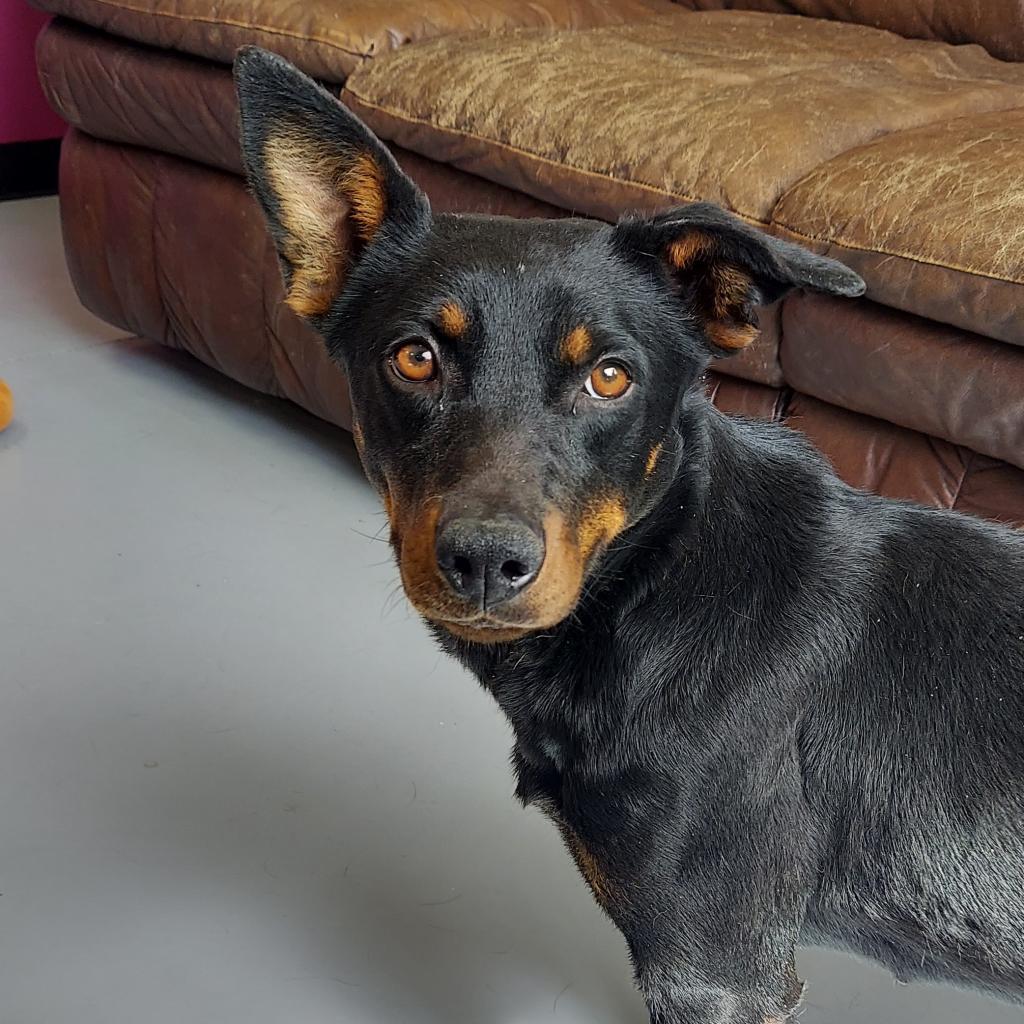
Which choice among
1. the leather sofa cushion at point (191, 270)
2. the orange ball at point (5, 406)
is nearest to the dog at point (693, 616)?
the leather sofa cushion at point (191, 270)

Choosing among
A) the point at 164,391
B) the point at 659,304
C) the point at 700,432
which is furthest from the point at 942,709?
the point at 164,391

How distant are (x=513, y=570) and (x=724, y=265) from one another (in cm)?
49

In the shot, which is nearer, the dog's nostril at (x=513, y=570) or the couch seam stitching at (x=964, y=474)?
the dog's nostril at (x=513, y=570)

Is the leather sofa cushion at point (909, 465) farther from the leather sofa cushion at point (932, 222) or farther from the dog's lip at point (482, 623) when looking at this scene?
the dog's lip at point (482, 623)

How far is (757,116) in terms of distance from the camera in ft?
7.37

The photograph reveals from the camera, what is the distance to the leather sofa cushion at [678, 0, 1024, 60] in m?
2.96

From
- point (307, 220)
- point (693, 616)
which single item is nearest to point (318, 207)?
point (307, 220)

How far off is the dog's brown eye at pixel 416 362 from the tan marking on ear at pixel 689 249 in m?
0.32

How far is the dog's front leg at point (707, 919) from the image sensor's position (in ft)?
4.44

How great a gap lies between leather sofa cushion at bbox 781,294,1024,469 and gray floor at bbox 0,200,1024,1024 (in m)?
0.88

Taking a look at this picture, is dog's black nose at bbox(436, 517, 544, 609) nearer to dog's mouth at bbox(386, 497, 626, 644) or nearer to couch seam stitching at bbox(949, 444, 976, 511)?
dog's mouth at bbox(386, 497, 626, 644)

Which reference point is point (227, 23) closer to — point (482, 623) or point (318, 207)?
point (318, 207)

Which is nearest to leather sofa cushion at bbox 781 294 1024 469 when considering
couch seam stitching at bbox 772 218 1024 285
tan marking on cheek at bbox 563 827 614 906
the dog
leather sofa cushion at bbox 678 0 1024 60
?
couch seam stitching at bbox 772 218 1024 285

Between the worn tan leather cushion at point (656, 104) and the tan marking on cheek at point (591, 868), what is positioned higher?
the worn tan leather cushion at point (656, 104)
